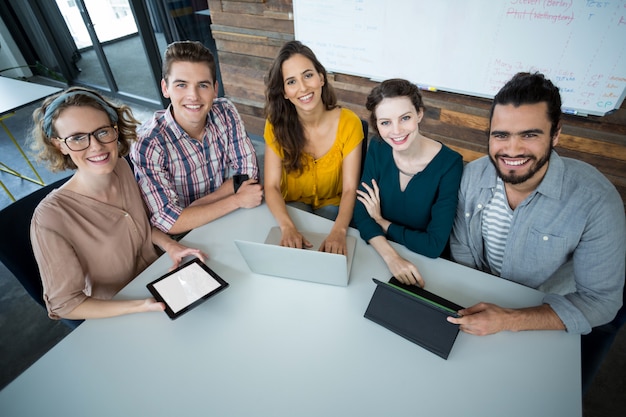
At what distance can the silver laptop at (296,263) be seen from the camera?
3.35 ft

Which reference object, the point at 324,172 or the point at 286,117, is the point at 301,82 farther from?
the point at 324,172

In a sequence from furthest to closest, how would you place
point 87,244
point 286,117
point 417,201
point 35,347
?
point 35,347, point 286,117, point 417,201, point 87,244

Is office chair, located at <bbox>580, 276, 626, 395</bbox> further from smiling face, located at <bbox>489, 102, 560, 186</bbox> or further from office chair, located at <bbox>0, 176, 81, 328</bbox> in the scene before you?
office chair, located at <bbox>0, 176, 81, 328</bbox>

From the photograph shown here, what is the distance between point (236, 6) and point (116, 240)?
2.69 metres

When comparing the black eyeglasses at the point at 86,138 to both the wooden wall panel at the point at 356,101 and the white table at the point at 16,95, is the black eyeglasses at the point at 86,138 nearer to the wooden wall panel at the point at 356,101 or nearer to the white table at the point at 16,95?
the white table at the point at 16,95

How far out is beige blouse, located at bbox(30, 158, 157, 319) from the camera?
3.48ft

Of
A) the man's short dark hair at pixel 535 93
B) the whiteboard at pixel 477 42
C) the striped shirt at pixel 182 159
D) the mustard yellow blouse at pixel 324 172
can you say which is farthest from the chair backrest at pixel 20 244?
the whiteboard at pixel 477 42

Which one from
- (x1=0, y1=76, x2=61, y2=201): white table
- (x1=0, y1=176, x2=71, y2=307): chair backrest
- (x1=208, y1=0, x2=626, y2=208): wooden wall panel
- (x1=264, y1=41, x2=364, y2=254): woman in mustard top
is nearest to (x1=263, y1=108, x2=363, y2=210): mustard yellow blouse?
(x1=264, y1=41, x2=364, y2=254): woman in mustard top

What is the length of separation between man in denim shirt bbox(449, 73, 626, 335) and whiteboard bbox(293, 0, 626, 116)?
1429 mm

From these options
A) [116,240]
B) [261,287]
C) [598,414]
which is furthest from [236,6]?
[598,414]

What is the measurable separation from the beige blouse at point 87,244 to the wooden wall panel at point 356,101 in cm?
220

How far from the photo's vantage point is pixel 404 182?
1437mm

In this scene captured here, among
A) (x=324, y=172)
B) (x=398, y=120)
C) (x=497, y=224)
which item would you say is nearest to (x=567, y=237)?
(x=497, y=224)

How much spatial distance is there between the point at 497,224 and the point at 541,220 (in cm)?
14
